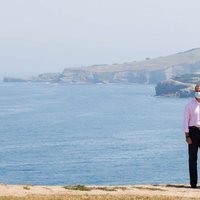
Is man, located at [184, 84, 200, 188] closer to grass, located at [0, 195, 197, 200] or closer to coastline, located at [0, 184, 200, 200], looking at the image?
coastline, located at [0, 184, 200, 200]

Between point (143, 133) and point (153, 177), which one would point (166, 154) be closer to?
point (153, 177)

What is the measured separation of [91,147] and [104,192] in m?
85.5

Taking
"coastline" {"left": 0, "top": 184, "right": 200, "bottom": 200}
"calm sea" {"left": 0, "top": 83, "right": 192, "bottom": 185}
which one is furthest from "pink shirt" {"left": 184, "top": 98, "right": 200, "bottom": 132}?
"calm sea" {"left": 0, "top": 83, "right": 192, "bottom": 185}

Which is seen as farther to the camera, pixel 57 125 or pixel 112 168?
pixel 57 125

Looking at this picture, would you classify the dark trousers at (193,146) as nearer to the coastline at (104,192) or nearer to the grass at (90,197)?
the coastline at (104,192)

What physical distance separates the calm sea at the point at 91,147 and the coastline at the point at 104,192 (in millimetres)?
54873

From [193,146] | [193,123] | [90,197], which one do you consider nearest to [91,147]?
[193,146]

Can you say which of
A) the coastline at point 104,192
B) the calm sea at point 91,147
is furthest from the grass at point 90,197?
the calm sea at point 91,147

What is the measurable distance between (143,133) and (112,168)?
36017 mm

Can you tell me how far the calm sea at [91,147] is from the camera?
258 ft

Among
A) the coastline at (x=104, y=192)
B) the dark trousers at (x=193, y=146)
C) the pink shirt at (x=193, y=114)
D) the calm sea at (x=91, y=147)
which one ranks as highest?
the pink shirt at (x=193, y=114)

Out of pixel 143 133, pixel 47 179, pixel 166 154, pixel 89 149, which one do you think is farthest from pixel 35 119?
pixel 47 179

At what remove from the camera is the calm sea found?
258 feet

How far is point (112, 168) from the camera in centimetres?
8388
